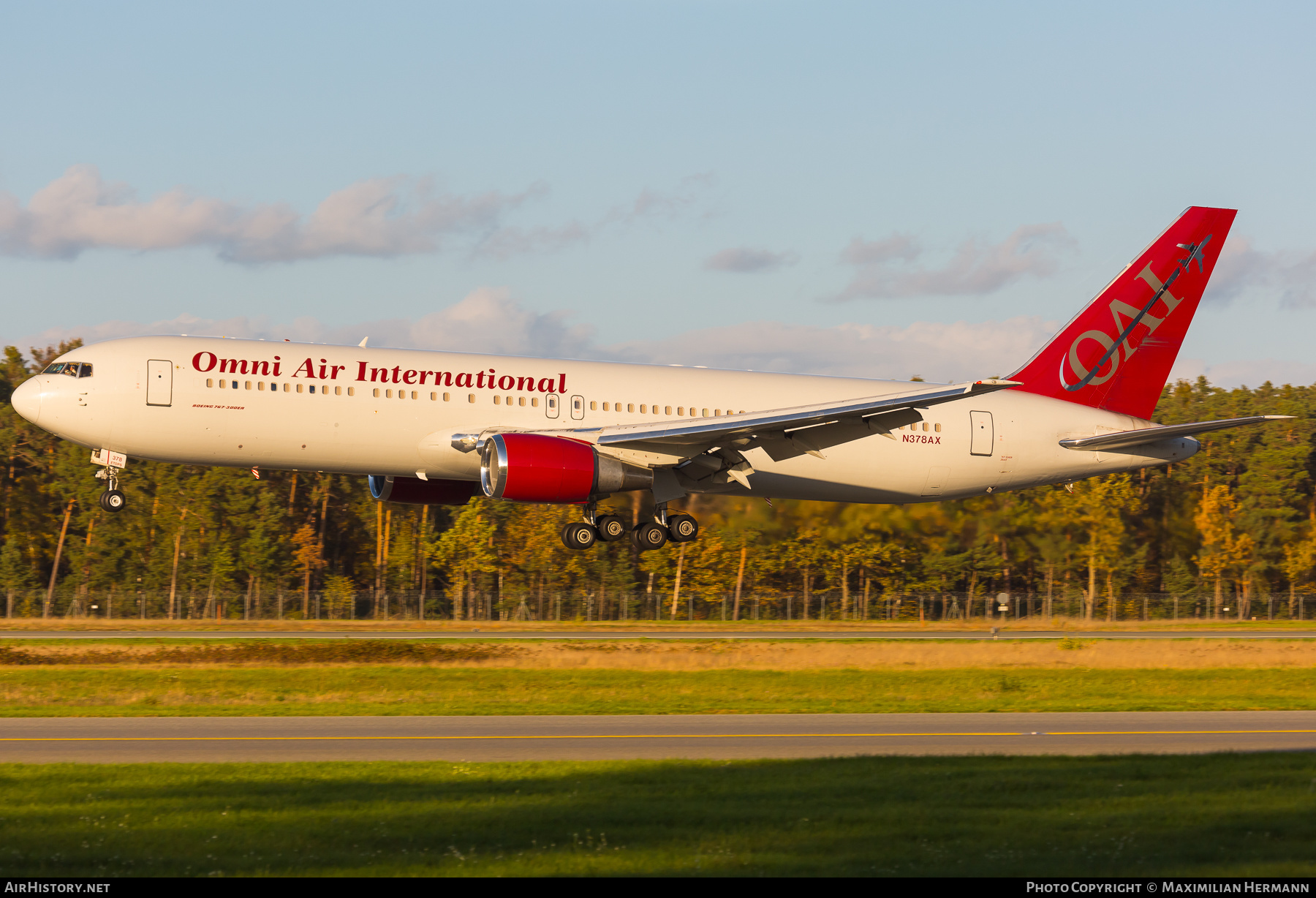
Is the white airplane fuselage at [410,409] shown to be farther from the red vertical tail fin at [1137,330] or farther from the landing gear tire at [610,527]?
the red vertical tail fin at [1137,330]

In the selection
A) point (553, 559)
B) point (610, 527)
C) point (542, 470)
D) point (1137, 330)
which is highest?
point (1137, 330)

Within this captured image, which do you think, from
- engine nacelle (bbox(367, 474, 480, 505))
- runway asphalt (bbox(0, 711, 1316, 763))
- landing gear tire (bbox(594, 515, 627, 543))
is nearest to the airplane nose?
engine nacelle (bbox(367, 474, 480, 505))

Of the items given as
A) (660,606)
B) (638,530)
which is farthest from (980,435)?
(660,606)

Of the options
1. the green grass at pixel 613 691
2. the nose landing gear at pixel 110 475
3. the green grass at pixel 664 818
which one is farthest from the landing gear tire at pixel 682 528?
the green grass at pixel 664 818

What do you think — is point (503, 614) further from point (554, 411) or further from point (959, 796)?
point (959, 796)

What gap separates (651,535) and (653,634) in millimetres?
14671

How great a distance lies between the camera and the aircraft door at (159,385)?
106ft

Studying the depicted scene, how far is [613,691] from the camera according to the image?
30.3 metres

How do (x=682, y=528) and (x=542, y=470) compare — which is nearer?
(x=542, y=470)

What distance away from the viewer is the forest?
242 ft

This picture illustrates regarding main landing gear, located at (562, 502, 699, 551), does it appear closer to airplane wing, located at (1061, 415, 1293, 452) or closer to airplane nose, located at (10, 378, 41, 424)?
airplane wing, located at (1061, 415, 1293, 452)

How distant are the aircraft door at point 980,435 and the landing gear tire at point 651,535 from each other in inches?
378

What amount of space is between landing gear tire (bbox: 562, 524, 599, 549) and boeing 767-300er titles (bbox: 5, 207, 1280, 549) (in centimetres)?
8

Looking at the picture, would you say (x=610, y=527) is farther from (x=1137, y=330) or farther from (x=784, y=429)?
(x=1137, y=330)
